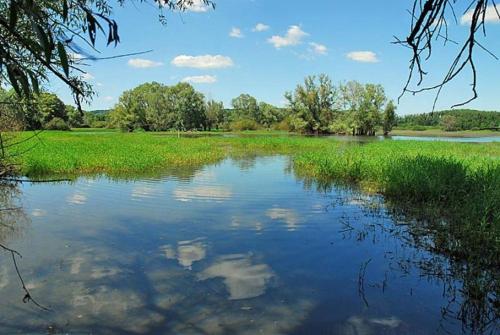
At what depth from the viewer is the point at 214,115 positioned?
347ft

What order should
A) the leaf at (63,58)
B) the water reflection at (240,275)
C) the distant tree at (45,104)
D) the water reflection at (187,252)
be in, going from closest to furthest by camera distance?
the leaf at (63,58)
the water reflection at (240,275)
the distant tree at (45,104)
the water reflection at (187,252)

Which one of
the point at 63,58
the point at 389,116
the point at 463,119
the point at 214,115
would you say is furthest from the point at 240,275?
the point at 214,115

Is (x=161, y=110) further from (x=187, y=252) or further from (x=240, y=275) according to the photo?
(x=240, y=275)

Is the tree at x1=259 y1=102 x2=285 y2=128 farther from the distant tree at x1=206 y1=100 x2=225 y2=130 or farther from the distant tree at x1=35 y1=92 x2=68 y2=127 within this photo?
the distant tree at x1=35 y1=92 x2=68 y2=127

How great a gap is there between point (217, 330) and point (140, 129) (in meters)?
91.1

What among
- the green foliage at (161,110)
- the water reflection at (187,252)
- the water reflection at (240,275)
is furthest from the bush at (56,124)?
the water reflection at (240,275)

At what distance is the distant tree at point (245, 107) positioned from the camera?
399ft

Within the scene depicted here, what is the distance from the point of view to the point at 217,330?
4.63 metres

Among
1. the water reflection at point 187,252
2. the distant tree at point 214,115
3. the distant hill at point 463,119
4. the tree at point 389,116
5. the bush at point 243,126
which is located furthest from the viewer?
the distant tree at point 214,115

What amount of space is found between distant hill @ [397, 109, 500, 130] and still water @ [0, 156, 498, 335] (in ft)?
8.53

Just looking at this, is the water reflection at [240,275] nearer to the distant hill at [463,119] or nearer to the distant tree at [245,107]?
the distant hill at [463,119]

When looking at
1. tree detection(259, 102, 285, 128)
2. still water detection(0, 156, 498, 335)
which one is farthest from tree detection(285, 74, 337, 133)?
still water detection(0, 156, 498, 335)

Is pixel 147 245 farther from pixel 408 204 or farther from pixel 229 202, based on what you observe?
pixel 408 204

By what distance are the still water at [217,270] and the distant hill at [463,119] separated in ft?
8.53
